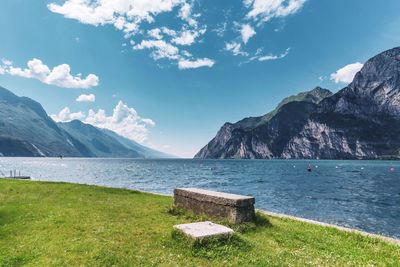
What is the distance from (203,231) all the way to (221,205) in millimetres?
4142

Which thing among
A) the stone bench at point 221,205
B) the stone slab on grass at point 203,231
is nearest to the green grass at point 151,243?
the stone slab on grass at point 203,231

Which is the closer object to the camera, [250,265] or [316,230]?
[250,265]

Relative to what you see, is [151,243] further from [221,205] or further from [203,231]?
[221,205]

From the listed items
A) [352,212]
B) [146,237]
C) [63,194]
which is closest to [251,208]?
[146,237]

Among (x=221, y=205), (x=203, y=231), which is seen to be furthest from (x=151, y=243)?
(x=221, y=205)

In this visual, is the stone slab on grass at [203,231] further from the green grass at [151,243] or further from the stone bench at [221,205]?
the stone bench at [221,205]

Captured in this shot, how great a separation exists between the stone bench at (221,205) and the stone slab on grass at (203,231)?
2.61m

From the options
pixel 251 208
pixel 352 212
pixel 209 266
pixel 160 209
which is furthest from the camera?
pixel 352 212

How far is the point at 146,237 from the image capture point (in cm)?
1325

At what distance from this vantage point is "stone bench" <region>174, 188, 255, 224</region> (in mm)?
15711

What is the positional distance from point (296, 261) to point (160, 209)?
1127cm

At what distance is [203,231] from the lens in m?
12.4

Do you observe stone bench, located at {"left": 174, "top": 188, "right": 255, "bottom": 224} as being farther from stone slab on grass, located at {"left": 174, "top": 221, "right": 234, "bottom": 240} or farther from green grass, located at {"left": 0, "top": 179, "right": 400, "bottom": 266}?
stone slab on grass, located at {"left": 174, "top": 221, "right": 234, "bottom": 240}

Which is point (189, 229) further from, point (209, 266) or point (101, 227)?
point (101, 227)
